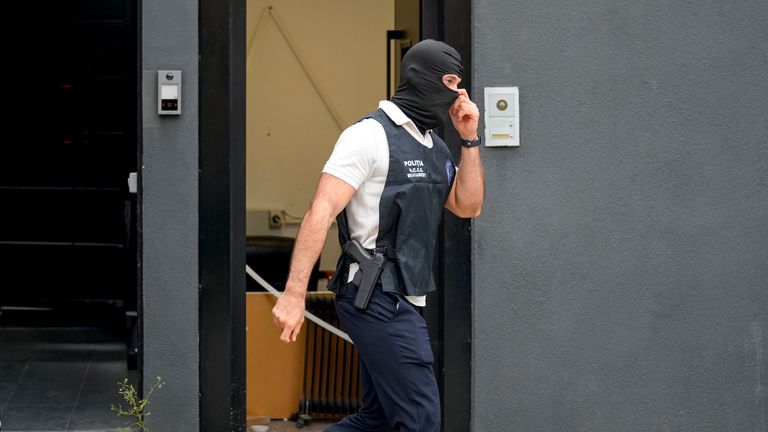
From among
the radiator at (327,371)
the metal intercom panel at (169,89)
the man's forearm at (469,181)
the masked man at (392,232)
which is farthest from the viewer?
the radiator at (327,371)

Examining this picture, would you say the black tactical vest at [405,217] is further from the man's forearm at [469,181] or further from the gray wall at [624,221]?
the gray wall at [624,221]

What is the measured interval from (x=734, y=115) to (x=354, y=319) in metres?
2.62

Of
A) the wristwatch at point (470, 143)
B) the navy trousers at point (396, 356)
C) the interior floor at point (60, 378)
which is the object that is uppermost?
the wristwatch at point (470, 143)

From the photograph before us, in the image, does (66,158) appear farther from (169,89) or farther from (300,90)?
(169,89)

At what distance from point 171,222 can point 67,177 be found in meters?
3.20

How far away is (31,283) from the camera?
8336 millimetres

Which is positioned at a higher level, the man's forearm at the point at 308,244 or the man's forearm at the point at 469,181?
the man's forearm at the point at 469,181

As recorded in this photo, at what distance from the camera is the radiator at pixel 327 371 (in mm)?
6449

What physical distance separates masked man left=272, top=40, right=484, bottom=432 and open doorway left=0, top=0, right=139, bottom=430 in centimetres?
415

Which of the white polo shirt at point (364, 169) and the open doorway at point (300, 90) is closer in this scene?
the white polo shirt at point (364, 169)

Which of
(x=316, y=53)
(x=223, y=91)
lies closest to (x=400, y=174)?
(x=223, y=91)

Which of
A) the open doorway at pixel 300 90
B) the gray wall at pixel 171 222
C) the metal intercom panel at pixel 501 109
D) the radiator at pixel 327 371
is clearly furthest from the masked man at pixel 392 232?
the open doorway at pixel 300 90

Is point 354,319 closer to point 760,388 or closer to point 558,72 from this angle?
point 558,72

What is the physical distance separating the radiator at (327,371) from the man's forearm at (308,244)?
262 centimetres
